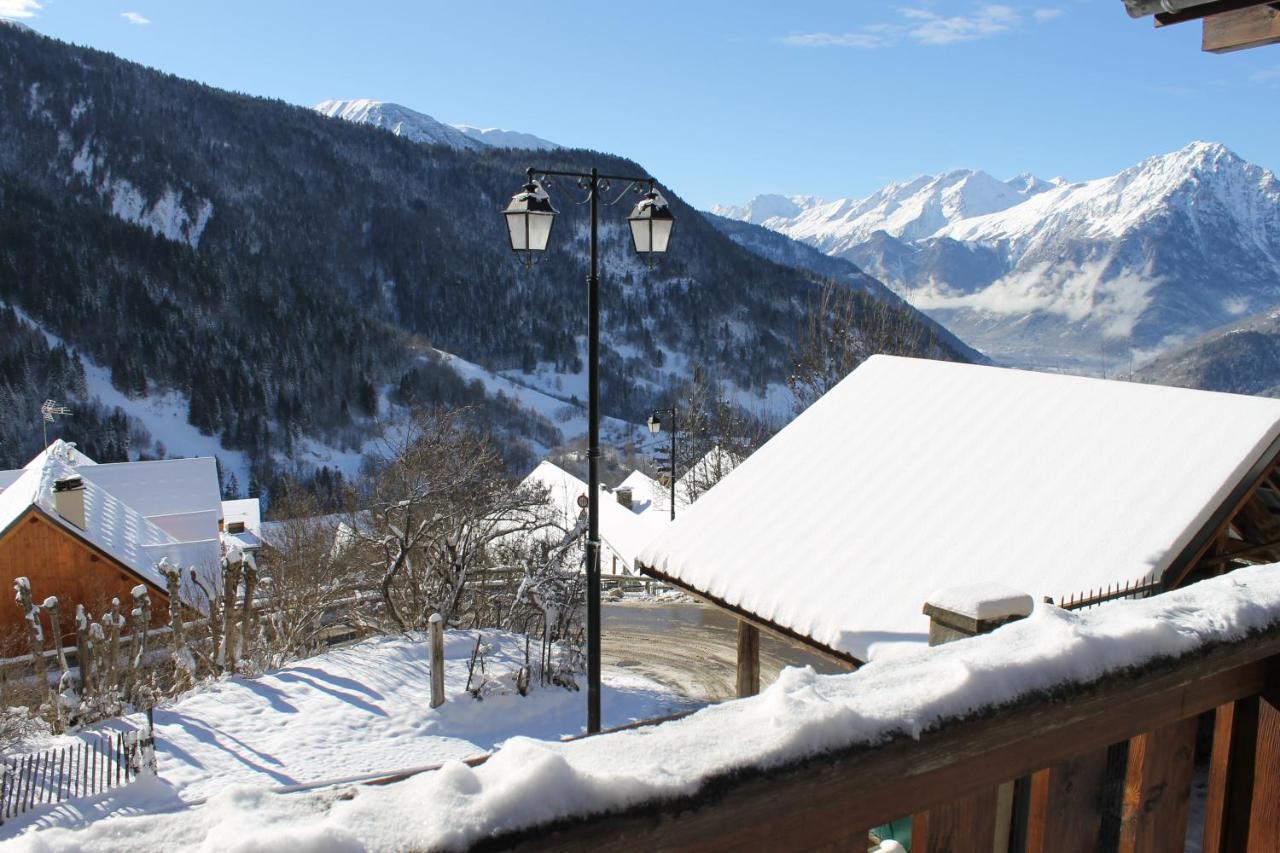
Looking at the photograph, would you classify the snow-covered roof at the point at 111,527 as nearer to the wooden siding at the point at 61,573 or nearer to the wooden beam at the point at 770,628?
the wooden siding at the point at 61,573

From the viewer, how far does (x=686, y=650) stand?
51.8 ft

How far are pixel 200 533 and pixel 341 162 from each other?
164 metres

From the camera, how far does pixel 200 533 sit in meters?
32.0

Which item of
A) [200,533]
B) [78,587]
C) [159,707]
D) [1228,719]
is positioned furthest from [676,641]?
[200,533]

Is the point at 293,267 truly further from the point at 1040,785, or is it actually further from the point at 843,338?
the point at 1040,785

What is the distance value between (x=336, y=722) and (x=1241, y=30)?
33.6 feet

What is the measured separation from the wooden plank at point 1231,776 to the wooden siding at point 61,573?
18.7 metres

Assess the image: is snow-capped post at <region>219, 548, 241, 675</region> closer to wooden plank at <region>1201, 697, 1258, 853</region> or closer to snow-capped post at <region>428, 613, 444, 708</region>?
snow-capped post at <region>428, 613, 444, 708</region>

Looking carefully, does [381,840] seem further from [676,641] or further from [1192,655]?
[676,641]

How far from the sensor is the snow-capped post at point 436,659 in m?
10.2

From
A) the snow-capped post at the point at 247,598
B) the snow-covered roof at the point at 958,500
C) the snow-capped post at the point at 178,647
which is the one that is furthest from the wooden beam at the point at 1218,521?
the snow-capped post at the point at 178,647

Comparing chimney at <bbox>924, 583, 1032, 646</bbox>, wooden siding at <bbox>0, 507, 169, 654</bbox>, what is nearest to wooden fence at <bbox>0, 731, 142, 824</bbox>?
wooden siding at <bbox>0, 507, 169, 654</bbox>

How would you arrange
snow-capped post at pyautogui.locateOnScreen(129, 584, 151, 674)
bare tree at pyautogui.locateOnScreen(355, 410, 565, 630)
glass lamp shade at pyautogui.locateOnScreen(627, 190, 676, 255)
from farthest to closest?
bare tree at pyautogui.locateOnScreen(355, 410, 565, 630) → snow-capped post at pyautogui.locateOnScreen(129, 584, 151, 674) → glass lamp shade at pyautogui.locateOnScreen(627, 190, 676, 255)

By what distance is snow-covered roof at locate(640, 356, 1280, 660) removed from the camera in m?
6.83
